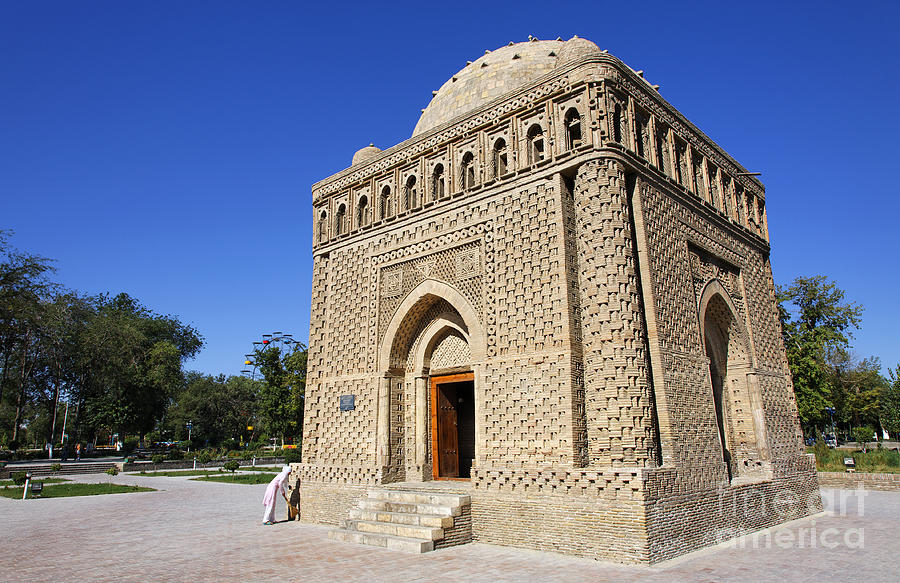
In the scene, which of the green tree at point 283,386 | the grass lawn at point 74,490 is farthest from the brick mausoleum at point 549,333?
the green tree at point 283,386

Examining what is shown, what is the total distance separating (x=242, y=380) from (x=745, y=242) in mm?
52029

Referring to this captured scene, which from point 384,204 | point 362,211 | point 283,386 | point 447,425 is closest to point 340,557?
point 447,425

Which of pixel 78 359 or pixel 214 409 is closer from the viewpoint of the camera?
pixel 78 359

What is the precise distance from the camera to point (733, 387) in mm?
12242

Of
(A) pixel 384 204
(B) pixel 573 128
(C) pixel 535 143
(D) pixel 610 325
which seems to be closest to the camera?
(D) pixel 610 325

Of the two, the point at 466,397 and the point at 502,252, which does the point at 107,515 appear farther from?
the point at 502,252

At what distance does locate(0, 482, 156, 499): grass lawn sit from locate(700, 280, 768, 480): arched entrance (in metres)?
18.6

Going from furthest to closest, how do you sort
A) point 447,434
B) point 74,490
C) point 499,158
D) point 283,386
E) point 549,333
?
1. point 283,386
2. point 74,490
3. point 447,434
4. point 499,158
5. point 549,333

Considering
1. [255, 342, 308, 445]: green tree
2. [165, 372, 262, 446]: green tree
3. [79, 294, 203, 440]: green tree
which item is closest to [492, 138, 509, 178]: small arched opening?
[255, 342, 308, 445]: green tree

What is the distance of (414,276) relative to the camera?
38.4ft

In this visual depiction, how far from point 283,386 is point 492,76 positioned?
1004 inches

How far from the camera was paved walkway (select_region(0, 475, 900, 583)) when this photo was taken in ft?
22.7

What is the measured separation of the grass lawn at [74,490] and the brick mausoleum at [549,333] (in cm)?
1109

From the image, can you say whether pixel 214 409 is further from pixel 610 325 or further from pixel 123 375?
pixel 610 325
